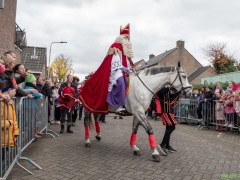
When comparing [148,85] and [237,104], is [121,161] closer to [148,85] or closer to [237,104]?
[148,85]

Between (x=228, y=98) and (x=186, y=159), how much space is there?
571 cm

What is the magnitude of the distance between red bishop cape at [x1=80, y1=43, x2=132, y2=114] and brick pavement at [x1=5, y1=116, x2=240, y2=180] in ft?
3.72

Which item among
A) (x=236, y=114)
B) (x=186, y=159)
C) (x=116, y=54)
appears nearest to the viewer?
(x=186, y=159)

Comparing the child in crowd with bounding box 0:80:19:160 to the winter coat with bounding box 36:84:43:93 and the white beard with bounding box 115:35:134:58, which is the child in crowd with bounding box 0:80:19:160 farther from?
the winter coat with bounding box 36:84:43:93

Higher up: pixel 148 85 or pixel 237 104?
pixel 148 85

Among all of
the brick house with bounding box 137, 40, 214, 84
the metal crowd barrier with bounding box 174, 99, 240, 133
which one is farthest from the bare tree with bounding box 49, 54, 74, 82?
the metal crowd barrier with bounding box 174, 99, 240, 133

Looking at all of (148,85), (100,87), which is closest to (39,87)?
(100,87)

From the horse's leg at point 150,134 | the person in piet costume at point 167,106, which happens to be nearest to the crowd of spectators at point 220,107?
the person in piet costume at point 167,106

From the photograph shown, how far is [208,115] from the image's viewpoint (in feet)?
38.3

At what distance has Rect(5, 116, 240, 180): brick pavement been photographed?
4613 millimetres

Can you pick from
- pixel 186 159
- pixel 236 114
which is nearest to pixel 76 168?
pixel 186 159

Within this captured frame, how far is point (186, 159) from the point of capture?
19.2ft

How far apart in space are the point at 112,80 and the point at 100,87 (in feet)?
1.40

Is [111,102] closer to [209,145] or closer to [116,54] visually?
[116,54]
